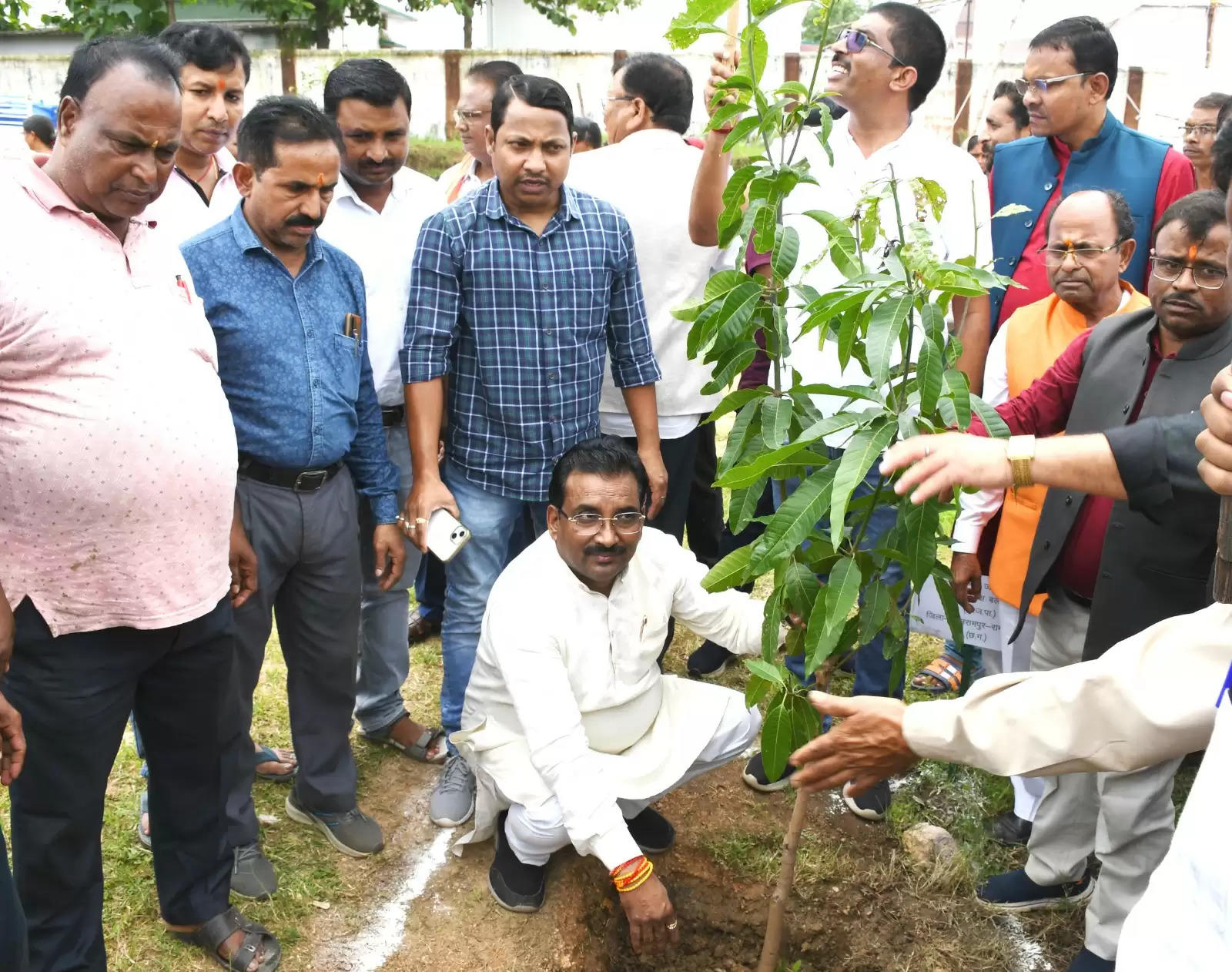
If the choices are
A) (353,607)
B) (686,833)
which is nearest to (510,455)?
(353,607)

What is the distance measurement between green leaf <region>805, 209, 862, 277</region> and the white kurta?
50.7 inches

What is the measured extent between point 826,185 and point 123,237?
7.11 feet

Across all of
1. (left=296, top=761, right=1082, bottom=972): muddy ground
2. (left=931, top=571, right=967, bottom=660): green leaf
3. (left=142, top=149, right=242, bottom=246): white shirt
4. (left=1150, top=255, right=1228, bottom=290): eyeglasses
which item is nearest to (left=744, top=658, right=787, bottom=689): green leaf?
(left=931, top=571, right=967, bottom=660): green leaf

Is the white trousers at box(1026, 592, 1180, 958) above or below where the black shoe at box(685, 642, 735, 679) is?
above

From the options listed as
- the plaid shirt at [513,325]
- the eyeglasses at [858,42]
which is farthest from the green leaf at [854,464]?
the eyeglasses at [858,42]

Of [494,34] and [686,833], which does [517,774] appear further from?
[494,34]

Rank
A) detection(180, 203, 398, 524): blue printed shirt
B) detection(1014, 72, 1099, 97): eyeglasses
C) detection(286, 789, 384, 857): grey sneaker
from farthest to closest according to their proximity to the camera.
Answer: detection(1014, 72, 1099, 97): eyeglasses, detection(286, 789, 384, 857): grey sneaker, detection(180, 203, 398, 524): blue printed shirt

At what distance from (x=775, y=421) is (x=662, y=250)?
1701mm

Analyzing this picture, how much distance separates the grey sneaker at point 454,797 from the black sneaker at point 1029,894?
1.61m

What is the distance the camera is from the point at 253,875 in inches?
128

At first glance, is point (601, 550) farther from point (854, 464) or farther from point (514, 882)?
point (854, 464)

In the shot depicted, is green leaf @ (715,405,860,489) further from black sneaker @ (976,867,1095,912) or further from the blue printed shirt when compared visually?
black sneaker @ (976,867,1095,912)

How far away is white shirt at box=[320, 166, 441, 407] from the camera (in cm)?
370

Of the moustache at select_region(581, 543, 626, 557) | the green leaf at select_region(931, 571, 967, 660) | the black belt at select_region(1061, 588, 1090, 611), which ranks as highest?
the green leaf at select_region(931, 571, 967, 660)
